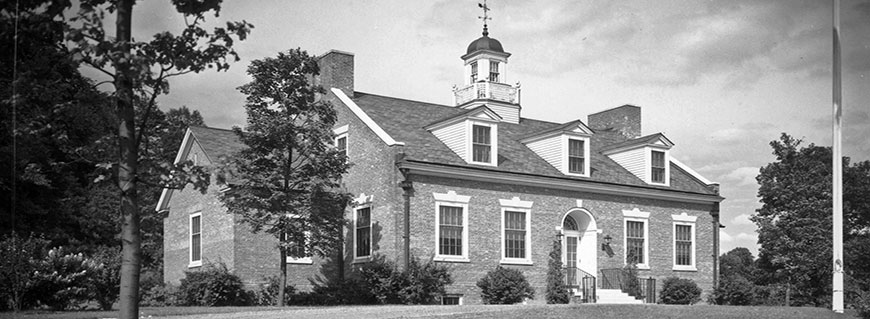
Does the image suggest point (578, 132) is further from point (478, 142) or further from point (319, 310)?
point (319, 310)

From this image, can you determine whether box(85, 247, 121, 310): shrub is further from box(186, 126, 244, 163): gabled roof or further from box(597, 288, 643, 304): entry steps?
box(597, 288, 643, 304): entry steps

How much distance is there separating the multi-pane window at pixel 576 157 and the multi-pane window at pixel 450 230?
185 inches

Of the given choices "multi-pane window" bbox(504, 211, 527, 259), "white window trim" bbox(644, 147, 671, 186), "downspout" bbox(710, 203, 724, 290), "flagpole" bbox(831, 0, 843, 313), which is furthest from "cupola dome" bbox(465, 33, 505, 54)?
"flagpole" bbox(831, 0, 843, 313)

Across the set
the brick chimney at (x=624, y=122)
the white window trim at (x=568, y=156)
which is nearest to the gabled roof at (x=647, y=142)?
the white window trim at (x=568, y=156)

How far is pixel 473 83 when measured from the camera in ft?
130

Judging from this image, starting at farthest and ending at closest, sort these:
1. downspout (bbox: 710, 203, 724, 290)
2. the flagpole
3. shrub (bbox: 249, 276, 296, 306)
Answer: downspout (bbox: 710, 203, 724, 290), shrub (bbox: 249, 276, 296, 306), the flagpole

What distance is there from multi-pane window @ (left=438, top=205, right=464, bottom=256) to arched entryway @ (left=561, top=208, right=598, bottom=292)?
4.08 metres

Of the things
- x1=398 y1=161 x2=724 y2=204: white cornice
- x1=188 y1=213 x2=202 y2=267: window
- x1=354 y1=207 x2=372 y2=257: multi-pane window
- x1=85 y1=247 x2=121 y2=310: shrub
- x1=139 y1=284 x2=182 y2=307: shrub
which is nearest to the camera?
x1=85 y1=247 x2=121 y2=310: shrub

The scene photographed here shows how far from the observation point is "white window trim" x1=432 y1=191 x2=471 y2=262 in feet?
82.1

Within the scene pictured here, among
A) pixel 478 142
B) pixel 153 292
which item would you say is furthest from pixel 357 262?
pixel 153 292

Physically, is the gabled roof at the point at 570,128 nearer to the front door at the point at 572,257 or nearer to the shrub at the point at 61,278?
the front door at the point at 572,257

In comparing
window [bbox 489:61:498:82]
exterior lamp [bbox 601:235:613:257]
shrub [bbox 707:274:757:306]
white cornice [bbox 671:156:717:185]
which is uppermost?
window [bbox 489:61:498:82]

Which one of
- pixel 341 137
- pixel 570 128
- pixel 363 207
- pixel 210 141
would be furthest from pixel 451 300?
pixel 210 141

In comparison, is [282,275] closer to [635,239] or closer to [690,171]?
[635,239]
